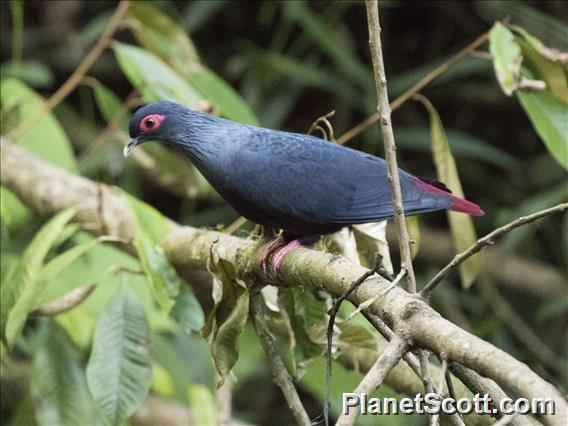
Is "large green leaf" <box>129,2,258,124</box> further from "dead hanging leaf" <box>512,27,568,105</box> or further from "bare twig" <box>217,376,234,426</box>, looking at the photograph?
"dead hanging leaf" <box>512,27,568,105</box>

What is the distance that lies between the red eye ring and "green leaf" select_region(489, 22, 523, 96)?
0.86 metres

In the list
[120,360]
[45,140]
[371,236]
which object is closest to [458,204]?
[371,236]

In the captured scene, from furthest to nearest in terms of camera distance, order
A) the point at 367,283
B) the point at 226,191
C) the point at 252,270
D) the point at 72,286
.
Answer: the point at 72,286 < the point at 226,191 < the point at 252,270 < the point at 367,283

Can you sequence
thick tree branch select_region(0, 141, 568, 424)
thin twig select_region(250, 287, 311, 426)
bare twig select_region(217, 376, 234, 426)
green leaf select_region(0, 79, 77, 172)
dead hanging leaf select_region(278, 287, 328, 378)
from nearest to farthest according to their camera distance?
1. thick tree branch select_region(0, 141, 568, 424)
2. thin twig select_region(250, 287, 311, 426)
3. dead hanging leaf select_region(278, 287, 328, 378)
4. bare twig select_region(217, 376, 234, 426)
5. green leaf select_region(0, 79, 77, 172)

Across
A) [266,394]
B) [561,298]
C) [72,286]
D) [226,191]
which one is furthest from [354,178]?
[266,394]

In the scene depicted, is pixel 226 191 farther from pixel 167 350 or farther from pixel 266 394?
pixel 266 394

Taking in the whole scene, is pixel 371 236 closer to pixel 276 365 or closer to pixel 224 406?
pixel 276 365

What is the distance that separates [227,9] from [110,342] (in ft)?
11.1

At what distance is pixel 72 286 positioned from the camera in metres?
3.25

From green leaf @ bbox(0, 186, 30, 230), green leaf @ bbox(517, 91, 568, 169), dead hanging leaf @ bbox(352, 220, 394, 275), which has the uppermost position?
green leaf @ bbox(517, 91, 568, 169)

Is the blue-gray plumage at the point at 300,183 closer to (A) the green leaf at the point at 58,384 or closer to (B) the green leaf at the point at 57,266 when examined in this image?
(B) the green leaf at the point at 57,266

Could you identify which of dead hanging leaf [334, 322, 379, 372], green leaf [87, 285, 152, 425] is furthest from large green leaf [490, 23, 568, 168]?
green leaf [87, 285, 152, 425]

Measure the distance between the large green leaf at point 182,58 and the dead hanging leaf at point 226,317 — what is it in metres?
1.14

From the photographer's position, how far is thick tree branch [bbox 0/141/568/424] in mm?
1222
